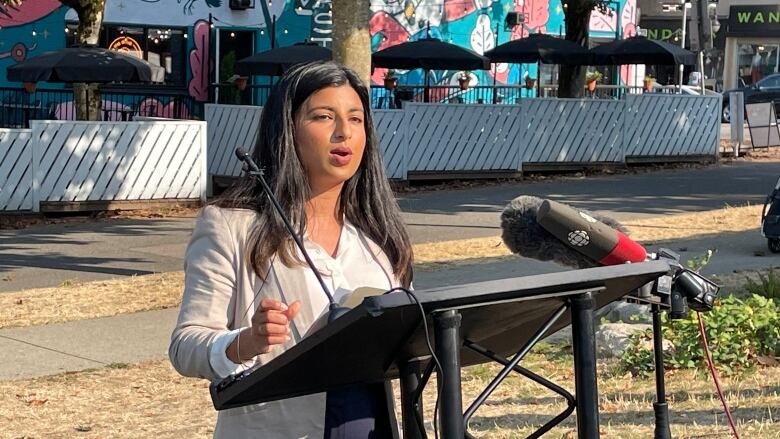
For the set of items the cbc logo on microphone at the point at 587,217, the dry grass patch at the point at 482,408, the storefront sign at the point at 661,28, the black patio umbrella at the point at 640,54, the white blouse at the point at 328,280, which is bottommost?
the dry grass patch at the point at 482,408

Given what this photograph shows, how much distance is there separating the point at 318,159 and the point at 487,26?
27722 mm

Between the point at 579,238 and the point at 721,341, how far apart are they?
4.78m

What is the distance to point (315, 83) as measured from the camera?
2.99 meters

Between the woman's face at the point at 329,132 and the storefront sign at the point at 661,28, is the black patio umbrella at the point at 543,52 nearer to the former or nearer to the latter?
the woman's face at the point at 329,132

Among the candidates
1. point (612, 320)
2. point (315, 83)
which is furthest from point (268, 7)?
point (315, 83)

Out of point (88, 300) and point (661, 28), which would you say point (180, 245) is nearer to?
point (88, 300)

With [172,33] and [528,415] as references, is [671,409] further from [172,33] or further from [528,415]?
[172,33]

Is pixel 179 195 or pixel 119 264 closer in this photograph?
pixel 119 264

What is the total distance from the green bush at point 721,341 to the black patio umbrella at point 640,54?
16955 mm

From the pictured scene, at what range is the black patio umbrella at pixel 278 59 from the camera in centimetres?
2238

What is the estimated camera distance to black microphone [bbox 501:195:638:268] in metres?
3.01

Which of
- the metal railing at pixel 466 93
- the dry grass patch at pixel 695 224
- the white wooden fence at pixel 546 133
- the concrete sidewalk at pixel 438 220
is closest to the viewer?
the concrete sidewalk at pixel 438 220

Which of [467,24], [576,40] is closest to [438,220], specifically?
[576,40]

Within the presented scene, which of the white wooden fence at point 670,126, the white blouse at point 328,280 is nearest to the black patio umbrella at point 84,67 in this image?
the white wooden fence at point 670,126
